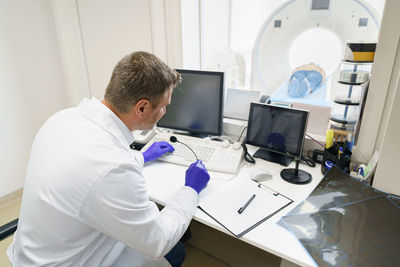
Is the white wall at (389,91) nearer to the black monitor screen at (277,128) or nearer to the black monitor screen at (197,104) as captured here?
the black monitor screen at (277,128)

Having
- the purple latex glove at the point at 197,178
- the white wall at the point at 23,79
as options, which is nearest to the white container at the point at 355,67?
the purple latex glove at the point at 197,178

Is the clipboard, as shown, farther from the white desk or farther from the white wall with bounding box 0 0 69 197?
the white wall with bounding box 0 0 69 197

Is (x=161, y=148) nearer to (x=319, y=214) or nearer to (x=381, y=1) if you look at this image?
(x=319, y=214)

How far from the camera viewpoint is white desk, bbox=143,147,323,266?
2.76ft

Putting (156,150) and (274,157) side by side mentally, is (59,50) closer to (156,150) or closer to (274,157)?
(156,150)

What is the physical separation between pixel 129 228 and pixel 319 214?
667 mm

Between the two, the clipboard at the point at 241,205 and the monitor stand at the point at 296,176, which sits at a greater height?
the monitor stand at the point at 296,176

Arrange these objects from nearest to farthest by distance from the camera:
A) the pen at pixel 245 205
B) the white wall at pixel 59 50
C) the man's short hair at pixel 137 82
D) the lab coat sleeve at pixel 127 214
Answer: the lab coat sleeve at pixel 127 214 < the man's short hair at pixel 137 82 < the pen at pixel 245 205 < the white wall at pixel 59 50

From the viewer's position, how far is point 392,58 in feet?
3.62

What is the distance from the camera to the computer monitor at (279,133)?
1.25m

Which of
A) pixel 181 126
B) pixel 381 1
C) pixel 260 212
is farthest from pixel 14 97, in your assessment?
pixel 381 1

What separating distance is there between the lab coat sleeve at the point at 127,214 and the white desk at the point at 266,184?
0.60 ft

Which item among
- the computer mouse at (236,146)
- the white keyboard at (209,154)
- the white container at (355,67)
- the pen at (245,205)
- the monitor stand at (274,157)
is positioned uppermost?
the white container at (355,67)

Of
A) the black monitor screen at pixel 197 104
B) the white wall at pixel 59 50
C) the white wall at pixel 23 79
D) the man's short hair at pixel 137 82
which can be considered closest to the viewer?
the man's short hair at pixel 137 82
